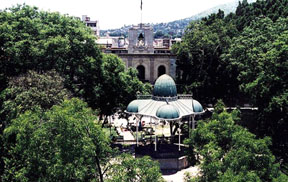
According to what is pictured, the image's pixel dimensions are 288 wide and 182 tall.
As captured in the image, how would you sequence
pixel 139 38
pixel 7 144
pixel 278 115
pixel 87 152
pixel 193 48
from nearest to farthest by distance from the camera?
1. pixel 87 152
2. pixel 7 144
3. pixel 278 115
4. pixel 193 48
5. pixel 139 38

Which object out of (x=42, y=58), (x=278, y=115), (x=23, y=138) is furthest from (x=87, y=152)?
(x=278, y=115)

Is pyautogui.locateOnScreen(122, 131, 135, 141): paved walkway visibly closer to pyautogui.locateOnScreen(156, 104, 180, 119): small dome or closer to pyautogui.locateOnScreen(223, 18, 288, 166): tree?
pyautogui.locateOnScreen(156, 104, 180, 119): small dome

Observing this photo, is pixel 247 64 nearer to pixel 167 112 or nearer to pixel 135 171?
pixel 167 112

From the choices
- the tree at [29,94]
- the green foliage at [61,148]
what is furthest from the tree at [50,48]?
the green foliage at [61,148]

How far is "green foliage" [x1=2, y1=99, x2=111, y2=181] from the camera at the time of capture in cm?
1642

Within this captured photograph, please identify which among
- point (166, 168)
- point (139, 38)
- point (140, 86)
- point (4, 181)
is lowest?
point (166, 168)

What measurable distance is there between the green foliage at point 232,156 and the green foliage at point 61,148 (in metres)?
5.34

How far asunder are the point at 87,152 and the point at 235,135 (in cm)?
775

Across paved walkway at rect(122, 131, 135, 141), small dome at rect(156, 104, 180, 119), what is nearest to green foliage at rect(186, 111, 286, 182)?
small dome at rect(156, 104, 180, 119)

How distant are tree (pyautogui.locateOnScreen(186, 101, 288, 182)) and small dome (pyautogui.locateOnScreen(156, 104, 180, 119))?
886cm

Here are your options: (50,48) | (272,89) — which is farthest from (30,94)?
(272,89)

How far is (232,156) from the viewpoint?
55.8 feet

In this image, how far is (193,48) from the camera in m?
46.4

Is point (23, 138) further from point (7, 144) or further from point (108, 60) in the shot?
point (108, 60)
